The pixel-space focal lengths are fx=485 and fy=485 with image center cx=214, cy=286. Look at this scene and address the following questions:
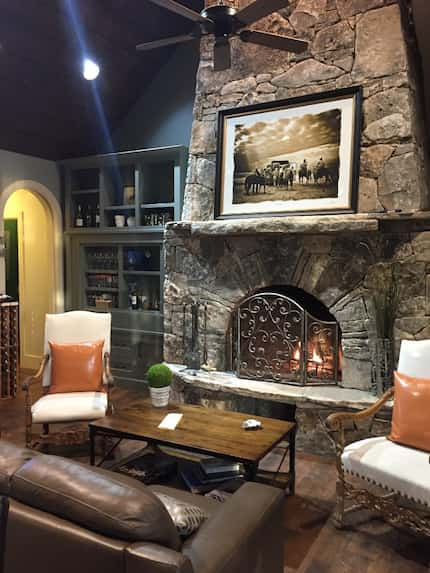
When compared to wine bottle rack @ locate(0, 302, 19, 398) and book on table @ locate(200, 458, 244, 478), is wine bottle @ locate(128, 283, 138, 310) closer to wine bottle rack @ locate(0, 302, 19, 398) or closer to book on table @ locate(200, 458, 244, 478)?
wine bottle rack @ locate(0, 302, 19, 398)

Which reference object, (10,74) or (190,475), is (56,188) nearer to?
(10,74)

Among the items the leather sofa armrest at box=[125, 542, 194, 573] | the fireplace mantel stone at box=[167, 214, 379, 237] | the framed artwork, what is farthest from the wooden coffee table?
the framed artwork

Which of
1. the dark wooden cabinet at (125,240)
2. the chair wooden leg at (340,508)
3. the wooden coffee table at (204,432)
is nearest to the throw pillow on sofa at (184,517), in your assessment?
the wooden coffee table at (204,432)

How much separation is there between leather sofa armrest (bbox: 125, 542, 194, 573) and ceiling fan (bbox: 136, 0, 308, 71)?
2351mm

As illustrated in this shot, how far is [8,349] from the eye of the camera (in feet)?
16.3

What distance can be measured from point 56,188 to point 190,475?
13.7 ft

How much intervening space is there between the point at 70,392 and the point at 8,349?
5.59 feet

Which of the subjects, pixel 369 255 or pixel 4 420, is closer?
pixel 369 255

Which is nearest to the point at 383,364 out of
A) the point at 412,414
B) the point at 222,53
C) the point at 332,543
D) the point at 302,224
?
the point at 412,414

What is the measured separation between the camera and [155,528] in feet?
4.26

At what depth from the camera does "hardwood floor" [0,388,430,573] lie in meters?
2.33

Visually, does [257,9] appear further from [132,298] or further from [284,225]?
[132,298]

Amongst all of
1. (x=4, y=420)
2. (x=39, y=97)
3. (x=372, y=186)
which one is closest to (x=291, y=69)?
(x=372, y=186)

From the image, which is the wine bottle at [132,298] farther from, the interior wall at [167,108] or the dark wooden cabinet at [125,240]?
the interior wall at [167,108]
